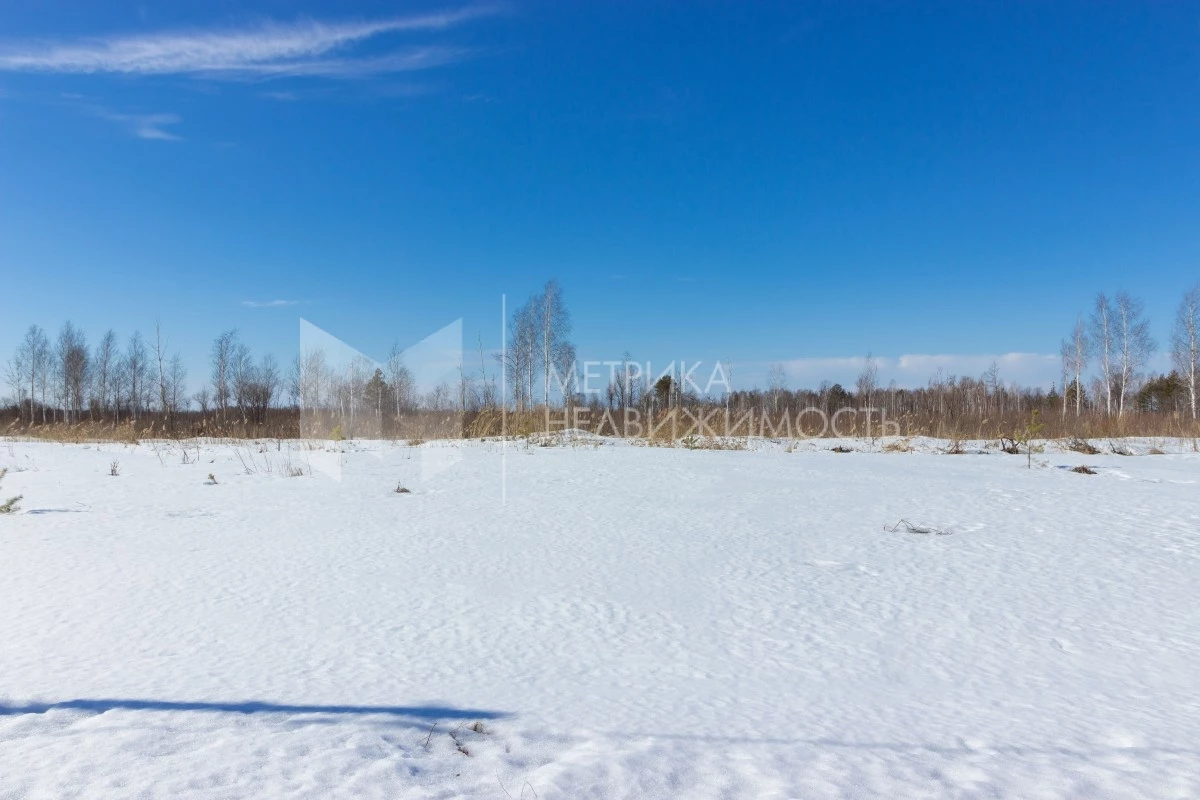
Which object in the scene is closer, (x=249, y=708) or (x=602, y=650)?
(x=249, y=708)

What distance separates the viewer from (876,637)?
214cm

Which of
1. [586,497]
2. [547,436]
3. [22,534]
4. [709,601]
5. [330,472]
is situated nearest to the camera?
[709,601]

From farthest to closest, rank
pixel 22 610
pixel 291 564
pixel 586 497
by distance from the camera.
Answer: pixel 586 497 → pixel 291 564 → pixel 22 610

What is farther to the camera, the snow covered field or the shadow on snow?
the shadow on snow

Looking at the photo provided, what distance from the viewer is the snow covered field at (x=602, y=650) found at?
1.29 m

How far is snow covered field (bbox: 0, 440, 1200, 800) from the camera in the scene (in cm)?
129

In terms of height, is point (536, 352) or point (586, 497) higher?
point (536, 352)

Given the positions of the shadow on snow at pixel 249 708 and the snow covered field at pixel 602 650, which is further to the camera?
the shadow on snow at pixel 249 708

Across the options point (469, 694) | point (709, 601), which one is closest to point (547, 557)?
point (709, 601)

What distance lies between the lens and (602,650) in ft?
6.68

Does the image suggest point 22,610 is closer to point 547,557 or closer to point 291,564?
point 291,564

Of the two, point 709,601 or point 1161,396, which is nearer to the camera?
point 709,601

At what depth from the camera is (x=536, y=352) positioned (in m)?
27.1

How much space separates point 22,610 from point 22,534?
1.63 metres
